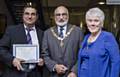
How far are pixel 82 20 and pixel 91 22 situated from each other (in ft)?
16.5

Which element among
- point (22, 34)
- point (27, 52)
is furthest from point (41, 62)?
point (22, 34)

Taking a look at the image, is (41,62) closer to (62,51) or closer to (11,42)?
(62,51)

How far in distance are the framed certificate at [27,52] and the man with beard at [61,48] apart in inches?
3.8

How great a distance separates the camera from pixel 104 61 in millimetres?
4082

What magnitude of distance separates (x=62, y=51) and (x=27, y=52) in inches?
16.5

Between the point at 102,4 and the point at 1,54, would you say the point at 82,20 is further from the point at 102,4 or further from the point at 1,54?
the point at 1,54

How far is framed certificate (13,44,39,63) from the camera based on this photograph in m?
4.58

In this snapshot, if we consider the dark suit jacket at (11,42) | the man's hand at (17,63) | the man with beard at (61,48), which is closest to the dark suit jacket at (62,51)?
the man with beard at (61,48)

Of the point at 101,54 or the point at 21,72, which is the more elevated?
the point at 101,54

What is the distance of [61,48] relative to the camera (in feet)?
15.0

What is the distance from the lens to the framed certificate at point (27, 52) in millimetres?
4578

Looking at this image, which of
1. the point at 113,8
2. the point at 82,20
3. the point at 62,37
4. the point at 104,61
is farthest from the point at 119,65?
the point at 82,20

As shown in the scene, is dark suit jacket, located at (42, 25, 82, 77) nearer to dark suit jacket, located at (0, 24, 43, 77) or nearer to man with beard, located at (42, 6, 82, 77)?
man with beard, located at (42, 6, 82, 77)

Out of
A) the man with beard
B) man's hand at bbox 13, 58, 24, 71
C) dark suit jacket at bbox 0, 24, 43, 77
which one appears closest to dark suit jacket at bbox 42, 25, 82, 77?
the man with beard
